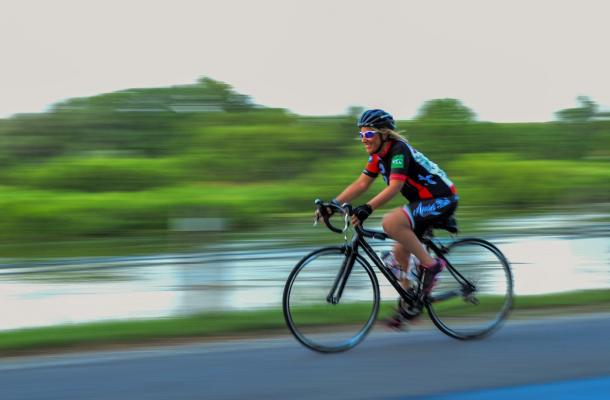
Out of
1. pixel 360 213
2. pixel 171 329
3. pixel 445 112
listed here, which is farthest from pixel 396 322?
pixel 445 112

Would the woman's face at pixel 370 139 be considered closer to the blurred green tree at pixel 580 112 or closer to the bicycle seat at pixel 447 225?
the bicycle seat at pixel 447 225

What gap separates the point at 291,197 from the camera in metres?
23.7

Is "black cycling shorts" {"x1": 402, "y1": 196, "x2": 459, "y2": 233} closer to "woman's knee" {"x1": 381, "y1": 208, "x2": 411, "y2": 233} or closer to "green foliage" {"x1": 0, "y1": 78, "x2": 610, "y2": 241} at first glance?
"woman's knee" {"x1": 381, "y1": 208, "x2": 411, "y2": 233}

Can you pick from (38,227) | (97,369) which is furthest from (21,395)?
(38,227)

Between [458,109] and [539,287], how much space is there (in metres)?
22.8

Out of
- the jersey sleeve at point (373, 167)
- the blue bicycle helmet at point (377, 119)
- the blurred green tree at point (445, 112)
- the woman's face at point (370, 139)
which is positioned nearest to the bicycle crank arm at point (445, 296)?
the jersey sleeve at point (373, 167)

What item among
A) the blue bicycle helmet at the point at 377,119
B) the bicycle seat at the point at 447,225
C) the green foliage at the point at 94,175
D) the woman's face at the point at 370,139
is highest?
the blue bicycle helmet at the point at 377,119

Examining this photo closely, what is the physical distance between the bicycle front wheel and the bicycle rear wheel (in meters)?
0.57

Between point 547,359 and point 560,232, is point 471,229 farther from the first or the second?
point 547,359

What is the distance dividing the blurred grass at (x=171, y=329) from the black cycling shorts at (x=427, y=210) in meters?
0.84

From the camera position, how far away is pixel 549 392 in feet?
15.7

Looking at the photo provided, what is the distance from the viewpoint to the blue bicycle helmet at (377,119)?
229 inches

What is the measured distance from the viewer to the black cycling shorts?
5.98m

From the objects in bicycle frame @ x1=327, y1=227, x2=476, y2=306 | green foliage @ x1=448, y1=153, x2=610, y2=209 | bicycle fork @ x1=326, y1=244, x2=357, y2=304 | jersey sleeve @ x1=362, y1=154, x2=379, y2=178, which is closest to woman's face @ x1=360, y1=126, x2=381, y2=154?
jersey sleeve @ x1=362, y1=154, x2=379, y2=178
